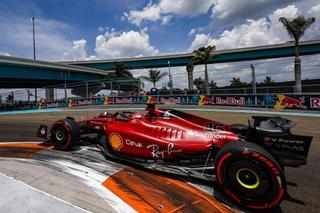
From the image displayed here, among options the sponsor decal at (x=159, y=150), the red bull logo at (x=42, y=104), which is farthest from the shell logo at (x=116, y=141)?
the red bull logo at (x=42, y=104)

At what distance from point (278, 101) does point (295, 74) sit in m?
2.81

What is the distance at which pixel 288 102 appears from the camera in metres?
14.0

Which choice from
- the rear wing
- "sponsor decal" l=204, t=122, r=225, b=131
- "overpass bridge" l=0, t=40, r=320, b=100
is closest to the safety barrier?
"overpass bridge" l=0, t=40, r=320, b=100

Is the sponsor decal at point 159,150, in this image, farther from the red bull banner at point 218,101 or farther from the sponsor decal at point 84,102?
the sponsor decal at point 84,102

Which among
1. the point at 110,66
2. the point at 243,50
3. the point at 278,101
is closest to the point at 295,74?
the point at 278,101

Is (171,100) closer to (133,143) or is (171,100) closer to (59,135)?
(59,135)

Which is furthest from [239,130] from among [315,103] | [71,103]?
[71,103]

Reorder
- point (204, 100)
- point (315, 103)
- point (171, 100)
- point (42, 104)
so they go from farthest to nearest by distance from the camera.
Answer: point (42, 104) < point (171, 100) < point (204, 100) < point (315, 103)

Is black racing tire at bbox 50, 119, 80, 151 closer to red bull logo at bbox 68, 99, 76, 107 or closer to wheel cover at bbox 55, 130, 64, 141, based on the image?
wheel cover at bbox 55, 130, 64, 141

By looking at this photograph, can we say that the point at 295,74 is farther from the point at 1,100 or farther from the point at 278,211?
the point at 1,100

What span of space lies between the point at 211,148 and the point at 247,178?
742mm

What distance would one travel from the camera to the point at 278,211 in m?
2.71

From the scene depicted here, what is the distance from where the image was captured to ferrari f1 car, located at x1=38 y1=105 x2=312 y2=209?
2707 mm

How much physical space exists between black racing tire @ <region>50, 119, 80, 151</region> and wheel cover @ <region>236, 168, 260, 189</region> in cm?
363
